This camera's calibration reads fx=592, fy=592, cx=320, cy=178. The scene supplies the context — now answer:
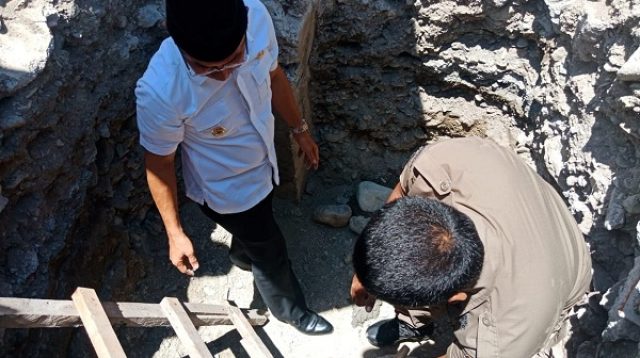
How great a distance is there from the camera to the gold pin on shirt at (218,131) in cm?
212

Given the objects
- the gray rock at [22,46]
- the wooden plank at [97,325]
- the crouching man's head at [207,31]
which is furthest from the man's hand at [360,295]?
the gray rock at [22,46]

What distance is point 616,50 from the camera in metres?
2.37

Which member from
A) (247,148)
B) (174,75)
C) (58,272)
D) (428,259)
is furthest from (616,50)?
(58,272)

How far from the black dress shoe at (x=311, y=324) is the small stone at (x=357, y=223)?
60cm

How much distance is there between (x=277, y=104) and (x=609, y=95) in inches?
53.3

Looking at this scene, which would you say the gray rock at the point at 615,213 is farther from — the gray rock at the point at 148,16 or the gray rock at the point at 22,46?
the gray rock at the point at 22,46

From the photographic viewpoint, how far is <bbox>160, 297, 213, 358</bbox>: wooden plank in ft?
7.34

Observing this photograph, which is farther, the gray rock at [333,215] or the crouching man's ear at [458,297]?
the gray rock at [333,215]

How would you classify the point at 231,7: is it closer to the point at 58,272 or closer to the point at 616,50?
the point at 58,272

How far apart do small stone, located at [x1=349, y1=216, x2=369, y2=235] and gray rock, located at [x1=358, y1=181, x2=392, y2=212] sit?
85 millimetres

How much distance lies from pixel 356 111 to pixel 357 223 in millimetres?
660

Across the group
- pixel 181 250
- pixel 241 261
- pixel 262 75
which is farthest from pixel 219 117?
pixel 241 261

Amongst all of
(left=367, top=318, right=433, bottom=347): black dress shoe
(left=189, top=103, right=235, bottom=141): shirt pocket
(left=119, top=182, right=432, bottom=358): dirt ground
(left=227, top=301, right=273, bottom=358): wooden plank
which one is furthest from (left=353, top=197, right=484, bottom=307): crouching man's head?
(left=119, top=182, right=432, bottom=358): dirt ground

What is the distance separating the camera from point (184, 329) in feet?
7.58
